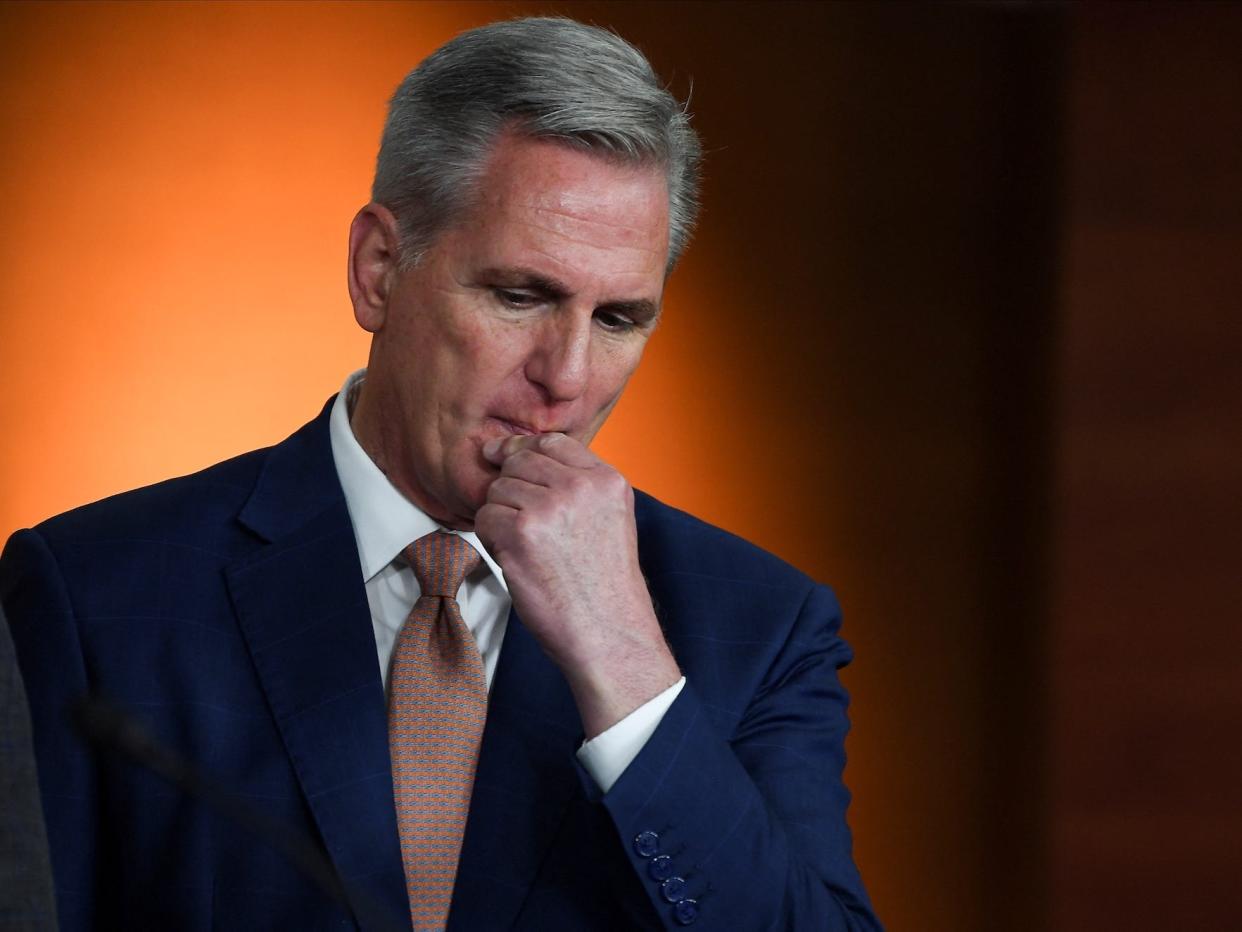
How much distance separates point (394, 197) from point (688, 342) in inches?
41.6

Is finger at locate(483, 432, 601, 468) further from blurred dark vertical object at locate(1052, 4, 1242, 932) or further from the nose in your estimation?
blurred dark vertical object at locate(1052, 4, 1242, 932)

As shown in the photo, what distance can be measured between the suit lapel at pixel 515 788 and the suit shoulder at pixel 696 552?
20 centimetres


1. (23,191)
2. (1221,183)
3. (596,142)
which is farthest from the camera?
(1221,183)

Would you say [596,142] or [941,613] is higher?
[596,142]

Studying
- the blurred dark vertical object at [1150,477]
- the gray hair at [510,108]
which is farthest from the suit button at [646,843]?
the blurred dark vertical object at [1150,477]

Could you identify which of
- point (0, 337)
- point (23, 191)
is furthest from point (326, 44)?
point (0, 337)

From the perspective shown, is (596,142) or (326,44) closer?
(596,142)

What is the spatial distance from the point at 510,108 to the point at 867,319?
1246 millimetres

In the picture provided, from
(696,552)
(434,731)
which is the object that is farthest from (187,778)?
(696,552)

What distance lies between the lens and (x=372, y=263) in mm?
1522

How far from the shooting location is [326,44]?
235 centimetres

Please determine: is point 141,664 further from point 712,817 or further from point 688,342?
point 688,342

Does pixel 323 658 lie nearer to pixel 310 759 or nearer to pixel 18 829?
pixel 310 759

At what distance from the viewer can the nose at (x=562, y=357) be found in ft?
4.60
